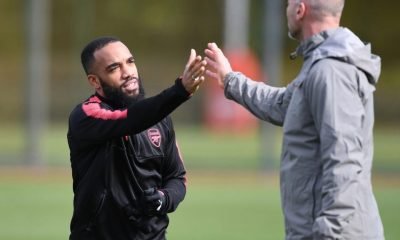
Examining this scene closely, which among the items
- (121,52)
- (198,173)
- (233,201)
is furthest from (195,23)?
(121,52)

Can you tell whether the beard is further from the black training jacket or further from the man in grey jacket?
the man in grey jacket

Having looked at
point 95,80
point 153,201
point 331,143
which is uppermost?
point 95,80

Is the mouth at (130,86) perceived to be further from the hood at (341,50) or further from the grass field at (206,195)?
the grass field at (206,195)

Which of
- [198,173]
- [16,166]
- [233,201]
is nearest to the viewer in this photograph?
[233,201]

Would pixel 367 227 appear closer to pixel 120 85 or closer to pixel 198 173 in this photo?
pixel 120 85

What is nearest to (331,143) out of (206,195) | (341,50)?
(341,50)

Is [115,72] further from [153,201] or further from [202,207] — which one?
[202,207]

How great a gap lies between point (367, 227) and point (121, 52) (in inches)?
71.3

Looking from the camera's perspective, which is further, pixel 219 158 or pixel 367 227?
pixel 219 158

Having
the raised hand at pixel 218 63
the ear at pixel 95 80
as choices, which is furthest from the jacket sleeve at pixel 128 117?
the raised hand at pixel 218 63

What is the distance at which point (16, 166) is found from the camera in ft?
67.6

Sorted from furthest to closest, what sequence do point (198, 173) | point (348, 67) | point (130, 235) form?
point (198, 173)
point (130, 235)
point (348, 67)

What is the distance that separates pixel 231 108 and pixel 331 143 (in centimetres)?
2322

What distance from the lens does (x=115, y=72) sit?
227 inches
